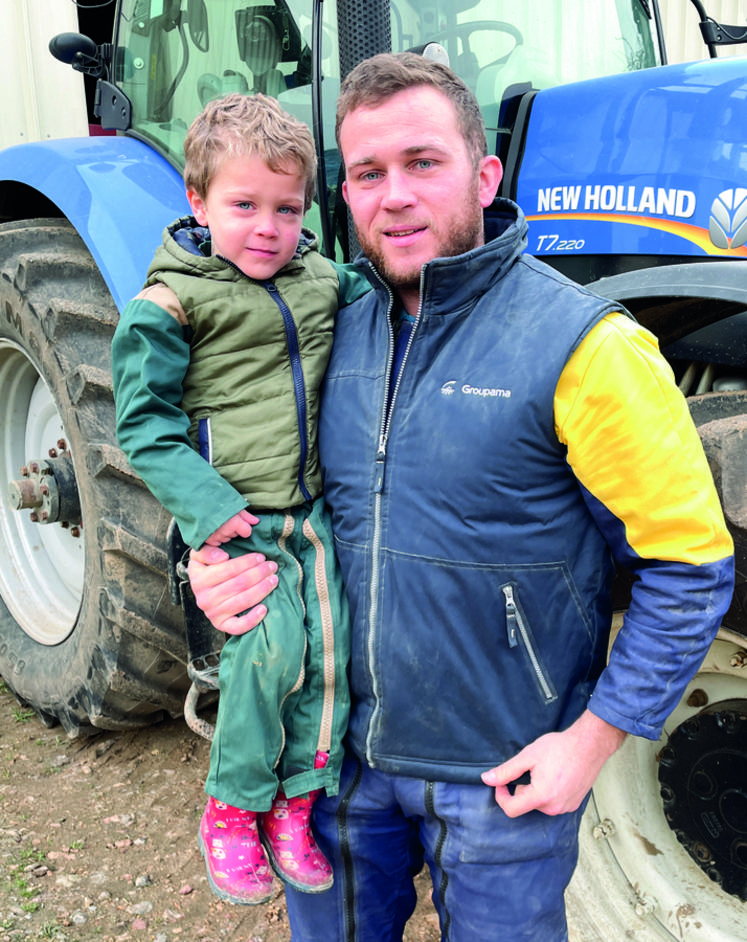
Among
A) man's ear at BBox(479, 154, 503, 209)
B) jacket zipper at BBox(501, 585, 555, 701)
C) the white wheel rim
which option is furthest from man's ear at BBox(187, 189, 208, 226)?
the white wheel rim

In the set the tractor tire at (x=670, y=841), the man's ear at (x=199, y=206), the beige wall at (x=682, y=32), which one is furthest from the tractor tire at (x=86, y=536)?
the beige wall at (x=682, y=32)

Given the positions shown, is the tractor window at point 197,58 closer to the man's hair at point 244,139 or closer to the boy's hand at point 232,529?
the man's hair at point 244,139

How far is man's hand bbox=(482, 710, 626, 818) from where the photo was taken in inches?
50.3

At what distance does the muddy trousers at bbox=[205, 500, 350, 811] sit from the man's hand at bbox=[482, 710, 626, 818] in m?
0.33

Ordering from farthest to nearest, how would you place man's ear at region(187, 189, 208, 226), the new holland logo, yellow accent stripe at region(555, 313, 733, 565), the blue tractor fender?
1. the blue tractor fender
2. the new holland logo
3. man's ear at region(187, 189, 208, 226)
4. yellow accent stripe at region(555, 313, 733, 565)

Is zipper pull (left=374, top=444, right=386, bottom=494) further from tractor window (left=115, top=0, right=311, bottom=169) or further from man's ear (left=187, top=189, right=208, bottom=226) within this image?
tractor window (left=115, top=0, right=311, bottom=169)

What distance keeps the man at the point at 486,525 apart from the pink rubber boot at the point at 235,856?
22 centimetres

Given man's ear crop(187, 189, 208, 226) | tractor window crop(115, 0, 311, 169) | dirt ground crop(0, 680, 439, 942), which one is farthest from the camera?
tractor window crop(115, 0, 311, 169)

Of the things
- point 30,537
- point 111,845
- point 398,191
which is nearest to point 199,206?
point 398,191

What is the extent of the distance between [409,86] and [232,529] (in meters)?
0.71

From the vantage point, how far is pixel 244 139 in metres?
1.49

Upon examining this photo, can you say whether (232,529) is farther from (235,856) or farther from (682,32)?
(682,32)

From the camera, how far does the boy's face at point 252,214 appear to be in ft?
4.92

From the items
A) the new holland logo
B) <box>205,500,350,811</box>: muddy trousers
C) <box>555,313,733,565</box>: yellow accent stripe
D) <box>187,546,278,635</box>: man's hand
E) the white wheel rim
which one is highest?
the new holland logo
